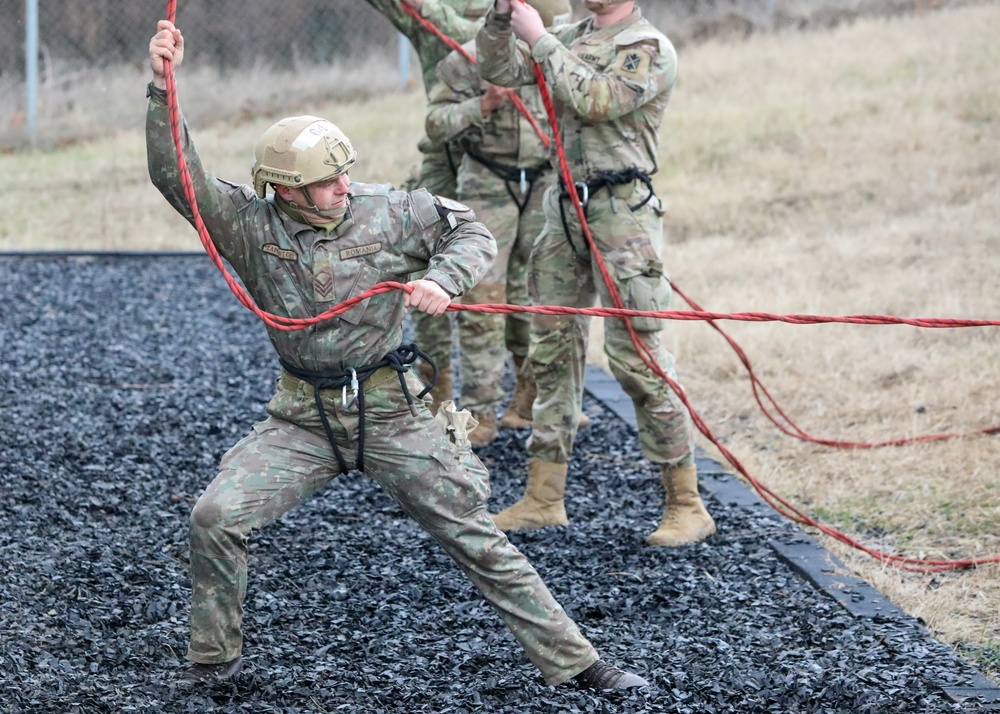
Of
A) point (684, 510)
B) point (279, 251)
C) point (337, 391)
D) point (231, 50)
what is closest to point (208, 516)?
point (337, 391)

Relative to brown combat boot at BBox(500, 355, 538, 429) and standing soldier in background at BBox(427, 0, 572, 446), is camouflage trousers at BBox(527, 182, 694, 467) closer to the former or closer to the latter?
standing soldier in background at BBox(427, 0, 572, 446)

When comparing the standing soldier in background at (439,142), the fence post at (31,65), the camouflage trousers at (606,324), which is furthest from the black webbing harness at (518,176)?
the fence post at (31,65)

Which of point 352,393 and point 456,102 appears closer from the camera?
point 352,393

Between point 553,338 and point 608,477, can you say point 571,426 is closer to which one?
point 553,338

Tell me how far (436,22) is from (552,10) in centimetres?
73

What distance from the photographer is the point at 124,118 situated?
17578mm

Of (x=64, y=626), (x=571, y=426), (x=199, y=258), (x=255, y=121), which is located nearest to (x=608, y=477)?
(x=571, y=426)

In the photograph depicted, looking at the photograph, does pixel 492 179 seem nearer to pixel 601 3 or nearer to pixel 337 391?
pixel 601 3

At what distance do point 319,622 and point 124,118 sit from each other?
14338 mm

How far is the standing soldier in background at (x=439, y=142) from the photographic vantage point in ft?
22.3

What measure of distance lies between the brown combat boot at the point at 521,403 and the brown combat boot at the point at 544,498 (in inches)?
56.3

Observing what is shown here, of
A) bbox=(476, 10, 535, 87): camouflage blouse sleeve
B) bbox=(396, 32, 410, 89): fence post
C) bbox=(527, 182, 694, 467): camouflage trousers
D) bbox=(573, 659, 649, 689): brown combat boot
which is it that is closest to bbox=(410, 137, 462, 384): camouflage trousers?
bbox=(527, 182, 694, 467): camouflage trousers

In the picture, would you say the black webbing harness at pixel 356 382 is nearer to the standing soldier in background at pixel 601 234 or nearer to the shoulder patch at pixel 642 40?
the standing soldier in background at pixel 601 234

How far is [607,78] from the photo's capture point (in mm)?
5059
